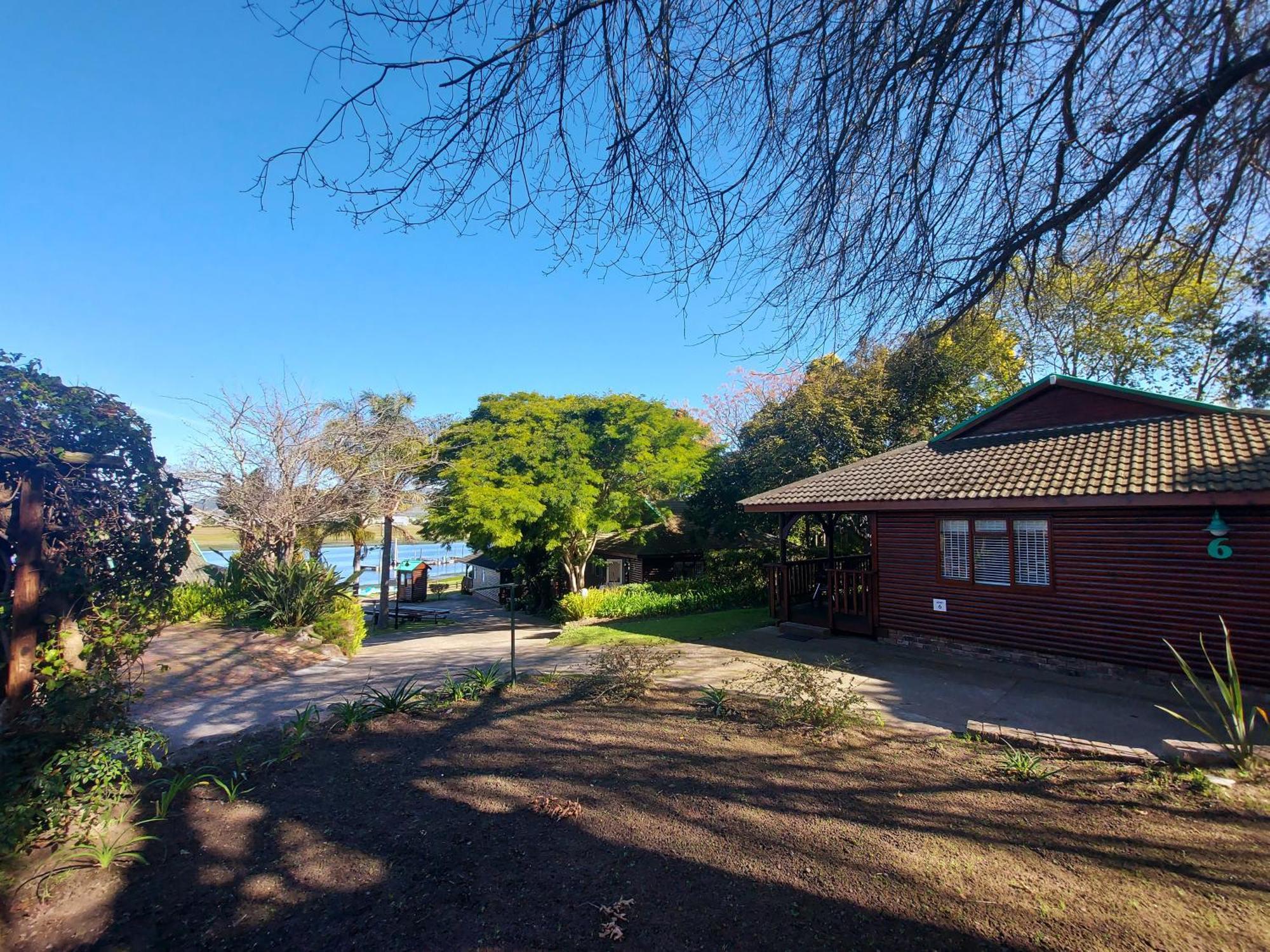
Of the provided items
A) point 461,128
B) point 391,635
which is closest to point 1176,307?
point 461,128

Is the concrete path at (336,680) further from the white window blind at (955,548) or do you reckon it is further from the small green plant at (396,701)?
the white window blind at (955,548)

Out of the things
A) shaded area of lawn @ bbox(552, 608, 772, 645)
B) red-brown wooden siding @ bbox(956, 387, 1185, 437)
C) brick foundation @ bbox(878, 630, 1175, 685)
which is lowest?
shaded area of lawn @ bbox(552, 608, 772, 645)

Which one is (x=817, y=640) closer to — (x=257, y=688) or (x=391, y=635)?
(x=257, y=688)

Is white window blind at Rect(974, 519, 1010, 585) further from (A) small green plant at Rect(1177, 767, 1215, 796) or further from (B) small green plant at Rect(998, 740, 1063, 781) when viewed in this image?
(B) small green plant at Rect(998, 740, 1063, 781)

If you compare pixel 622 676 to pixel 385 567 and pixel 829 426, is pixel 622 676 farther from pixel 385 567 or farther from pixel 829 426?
pixel 385 567

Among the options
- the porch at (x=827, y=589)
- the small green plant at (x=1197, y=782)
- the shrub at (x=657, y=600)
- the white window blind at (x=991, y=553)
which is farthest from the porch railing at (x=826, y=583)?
the small green plant at (x=1197, y=782)

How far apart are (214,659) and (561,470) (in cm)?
912

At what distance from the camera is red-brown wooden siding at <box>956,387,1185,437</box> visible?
935 centimetres

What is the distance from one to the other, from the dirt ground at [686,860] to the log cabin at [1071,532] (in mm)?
4092

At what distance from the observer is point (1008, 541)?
8.30 meters

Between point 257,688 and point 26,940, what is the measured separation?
5659mm

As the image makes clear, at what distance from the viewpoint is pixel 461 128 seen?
7.98 feet

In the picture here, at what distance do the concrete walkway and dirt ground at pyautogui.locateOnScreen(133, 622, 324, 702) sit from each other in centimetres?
34

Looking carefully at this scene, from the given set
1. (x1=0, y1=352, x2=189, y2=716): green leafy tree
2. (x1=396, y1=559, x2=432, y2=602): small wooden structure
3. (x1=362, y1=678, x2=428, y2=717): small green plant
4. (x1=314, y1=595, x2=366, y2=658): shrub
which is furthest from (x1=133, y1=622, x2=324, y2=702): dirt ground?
(x1=396, y1=559, x2=432, y2=602): small wooden structure
